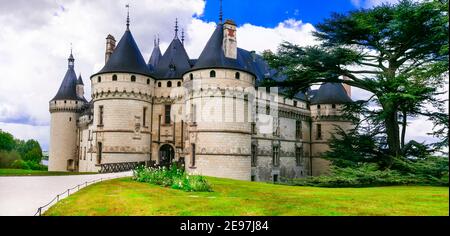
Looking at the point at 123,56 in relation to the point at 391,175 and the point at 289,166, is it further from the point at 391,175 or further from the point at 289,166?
the point at 391,175

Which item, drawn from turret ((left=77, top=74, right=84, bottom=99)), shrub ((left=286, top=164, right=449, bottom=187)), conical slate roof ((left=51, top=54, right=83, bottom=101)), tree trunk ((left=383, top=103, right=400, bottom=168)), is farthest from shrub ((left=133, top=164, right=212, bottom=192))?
turret ((left=77, top=74, right=84, bottom=99))

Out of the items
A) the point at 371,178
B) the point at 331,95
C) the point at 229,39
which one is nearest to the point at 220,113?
the point at 229,39

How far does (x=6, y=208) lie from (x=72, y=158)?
3496 cm

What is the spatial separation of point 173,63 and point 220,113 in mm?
9418

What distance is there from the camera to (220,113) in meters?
26.6

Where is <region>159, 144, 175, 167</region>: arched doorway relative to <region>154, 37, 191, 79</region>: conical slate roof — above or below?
below

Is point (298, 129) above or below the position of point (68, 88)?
below

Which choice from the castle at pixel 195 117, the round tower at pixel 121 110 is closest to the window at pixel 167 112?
the castle at pixel 195 117

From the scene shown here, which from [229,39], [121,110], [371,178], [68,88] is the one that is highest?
[229,39]

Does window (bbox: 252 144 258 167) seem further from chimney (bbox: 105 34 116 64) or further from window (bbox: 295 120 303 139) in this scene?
chimney (bbox: 105 34 116 64)

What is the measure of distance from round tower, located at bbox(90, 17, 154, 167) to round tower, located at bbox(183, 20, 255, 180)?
4.75 meters

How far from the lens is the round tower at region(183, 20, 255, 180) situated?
2627 cm

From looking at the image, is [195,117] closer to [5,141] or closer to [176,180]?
[176,180]

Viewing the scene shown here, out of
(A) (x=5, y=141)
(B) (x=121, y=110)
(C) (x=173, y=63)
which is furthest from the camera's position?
(A) (x=5, y=141)
